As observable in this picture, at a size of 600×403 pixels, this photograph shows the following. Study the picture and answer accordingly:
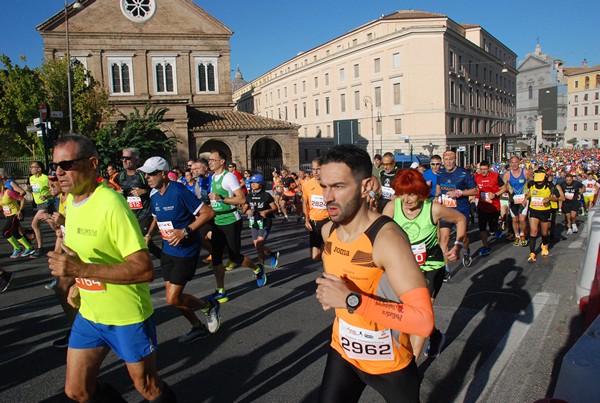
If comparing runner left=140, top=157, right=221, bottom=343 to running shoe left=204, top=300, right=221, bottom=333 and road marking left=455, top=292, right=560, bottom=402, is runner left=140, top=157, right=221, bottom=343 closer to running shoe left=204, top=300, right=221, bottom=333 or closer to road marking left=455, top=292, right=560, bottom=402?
running shoe left=204, top=300, right=221, bottom=333

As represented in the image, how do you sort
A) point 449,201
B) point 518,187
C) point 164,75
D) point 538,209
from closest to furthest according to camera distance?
1. point 449,201
2. point 538,209
3. point 518,187
4. point 164,75

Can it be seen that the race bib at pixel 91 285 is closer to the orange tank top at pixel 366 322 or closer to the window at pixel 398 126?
the orange tank top at pixel 366 322

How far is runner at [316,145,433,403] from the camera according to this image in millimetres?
2145

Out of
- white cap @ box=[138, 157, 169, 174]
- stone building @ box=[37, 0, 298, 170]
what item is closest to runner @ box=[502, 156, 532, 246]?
white cap @ box=[138, 157, 169, 174]

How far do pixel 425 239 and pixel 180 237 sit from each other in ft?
8.56

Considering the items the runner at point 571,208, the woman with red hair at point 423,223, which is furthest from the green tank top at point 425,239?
the runner at point 571,208

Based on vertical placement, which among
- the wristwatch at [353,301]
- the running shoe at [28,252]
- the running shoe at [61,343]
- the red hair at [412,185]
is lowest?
the running shoe at [61,343]

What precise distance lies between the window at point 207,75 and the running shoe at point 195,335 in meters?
34.6

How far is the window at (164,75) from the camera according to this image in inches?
1446

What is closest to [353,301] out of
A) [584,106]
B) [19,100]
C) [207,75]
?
[19,100]

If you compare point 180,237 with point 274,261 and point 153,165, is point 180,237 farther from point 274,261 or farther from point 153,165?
point 274,261

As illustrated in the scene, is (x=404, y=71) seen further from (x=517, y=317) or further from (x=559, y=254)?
(x=517, y=317)

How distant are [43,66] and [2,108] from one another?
3.80 meters

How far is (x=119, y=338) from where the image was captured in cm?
287
